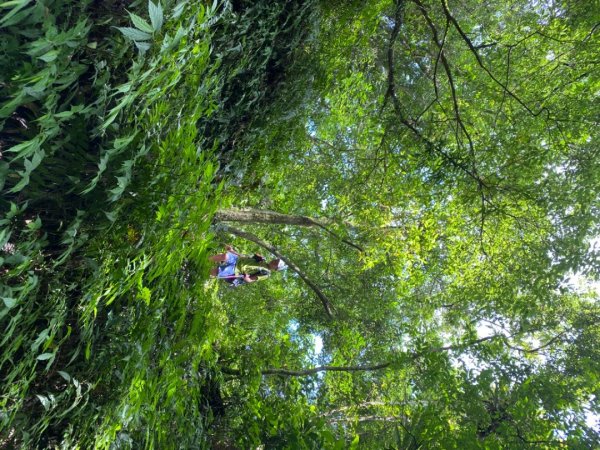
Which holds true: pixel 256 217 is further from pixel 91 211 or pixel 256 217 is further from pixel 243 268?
pixel 91 211

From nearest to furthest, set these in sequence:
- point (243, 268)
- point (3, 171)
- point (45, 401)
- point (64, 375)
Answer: point (3, 171)
point (45, 401)
point (64, 375)
point (243, 268)

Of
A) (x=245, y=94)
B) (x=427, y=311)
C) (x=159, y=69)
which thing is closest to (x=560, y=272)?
(x=427, y=311)

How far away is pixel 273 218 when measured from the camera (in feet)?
26.4

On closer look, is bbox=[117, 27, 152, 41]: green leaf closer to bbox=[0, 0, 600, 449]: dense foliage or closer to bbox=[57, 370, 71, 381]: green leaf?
bbox=[0, 0, 600, 449]: dense foliage

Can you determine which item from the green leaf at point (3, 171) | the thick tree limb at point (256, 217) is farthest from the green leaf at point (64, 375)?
the thick tree limb at point (256, 217)

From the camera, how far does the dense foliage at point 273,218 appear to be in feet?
7.31

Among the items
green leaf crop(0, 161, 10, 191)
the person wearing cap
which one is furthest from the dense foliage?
the person wearing cap

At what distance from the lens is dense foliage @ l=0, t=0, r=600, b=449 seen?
223 cm

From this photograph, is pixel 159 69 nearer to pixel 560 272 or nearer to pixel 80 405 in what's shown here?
pixel 80 405

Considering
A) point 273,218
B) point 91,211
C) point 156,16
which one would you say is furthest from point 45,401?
point 273,218

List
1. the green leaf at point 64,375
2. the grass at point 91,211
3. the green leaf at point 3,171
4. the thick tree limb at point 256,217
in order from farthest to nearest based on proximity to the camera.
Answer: the thick tree limb at point 256,217, the green leaf at point 64,375, the grass at point 91,211, the green leaf at point 3,171

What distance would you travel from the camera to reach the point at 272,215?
8.05 m

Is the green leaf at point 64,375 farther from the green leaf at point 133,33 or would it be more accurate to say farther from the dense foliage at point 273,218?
the green leaf at point 133,33

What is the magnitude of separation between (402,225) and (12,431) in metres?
8.73
